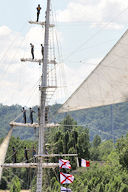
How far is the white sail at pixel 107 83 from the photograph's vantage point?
87.7 ft

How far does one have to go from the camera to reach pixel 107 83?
27281 mm

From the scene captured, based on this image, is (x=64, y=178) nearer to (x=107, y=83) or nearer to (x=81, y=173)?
(x=107, y=83)

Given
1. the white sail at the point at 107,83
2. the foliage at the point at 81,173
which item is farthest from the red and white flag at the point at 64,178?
the white sail at the point at 107,83

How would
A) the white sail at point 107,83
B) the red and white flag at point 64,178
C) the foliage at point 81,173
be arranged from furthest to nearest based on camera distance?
the foliage at point 81,173
the red and white flag at point 64,178
the white sail at point 107,83

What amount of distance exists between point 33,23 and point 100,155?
6996 centimetres

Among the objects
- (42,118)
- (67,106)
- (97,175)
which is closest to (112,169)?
(97,175)

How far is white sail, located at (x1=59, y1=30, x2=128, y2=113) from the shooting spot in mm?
26734

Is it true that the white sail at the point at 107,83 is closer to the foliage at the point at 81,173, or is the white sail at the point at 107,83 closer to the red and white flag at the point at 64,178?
the red and white flag at the point at 64,178

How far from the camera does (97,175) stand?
5781 centimetres

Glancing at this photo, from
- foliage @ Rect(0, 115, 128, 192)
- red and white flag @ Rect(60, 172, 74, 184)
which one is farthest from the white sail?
foliage @ Rect(0, 115, 128, 192)

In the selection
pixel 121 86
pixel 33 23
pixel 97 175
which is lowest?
pixel 97 175

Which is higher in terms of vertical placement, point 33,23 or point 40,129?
point 33,23

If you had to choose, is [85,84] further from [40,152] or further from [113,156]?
[113,156]

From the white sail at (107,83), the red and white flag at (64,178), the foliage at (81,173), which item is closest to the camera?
the white sail at (107,83)
